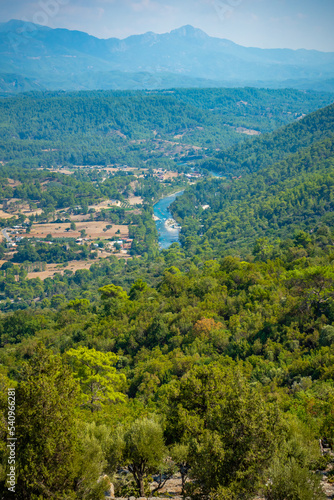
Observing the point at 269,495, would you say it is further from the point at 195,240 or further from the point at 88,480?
the point at 195,240

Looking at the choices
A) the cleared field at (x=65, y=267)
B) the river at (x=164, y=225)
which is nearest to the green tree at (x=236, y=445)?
the cleared field at (x=65, y=267)

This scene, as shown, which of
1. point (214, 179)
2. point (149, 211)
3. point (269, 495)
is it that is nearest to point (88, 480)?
point (269, 495)

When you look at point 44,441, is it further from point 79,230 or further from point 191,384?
point 79,230

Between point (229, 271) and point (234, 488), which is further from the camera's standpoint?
point (229, 271)

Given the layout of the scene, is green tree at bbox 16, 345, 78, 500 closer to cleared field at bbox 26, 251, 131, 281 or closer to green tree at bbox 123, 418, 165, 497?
green tree at bbox 123, 418, 165, 497

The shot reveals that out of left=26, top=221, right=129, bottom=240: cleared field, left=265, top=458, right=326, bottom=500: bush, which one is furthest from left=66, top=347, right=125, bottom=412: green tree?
left=26, top=221, right=129, bottom=240: cleared field

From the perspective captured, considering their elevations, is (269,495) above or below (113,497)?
above
